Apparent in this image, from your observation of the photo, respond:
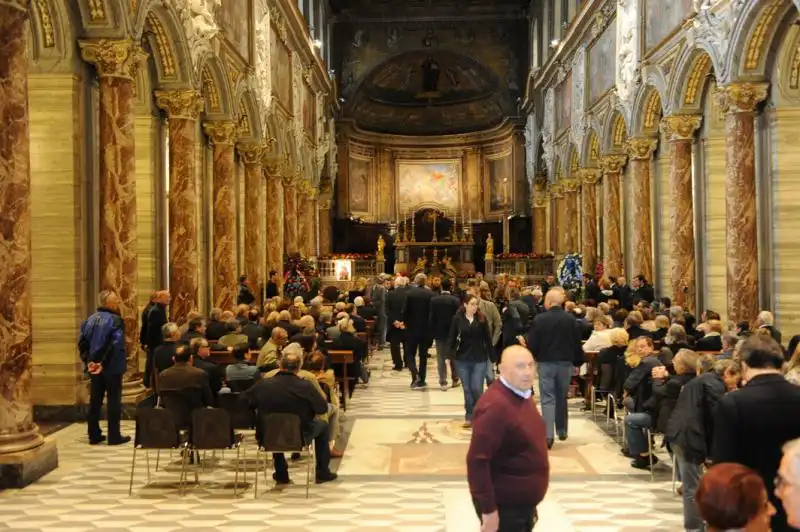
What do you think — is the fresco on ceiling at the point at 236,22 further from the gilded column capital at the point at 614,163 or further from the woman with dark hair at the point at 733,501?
the woman with dark hair at the point at 733,501

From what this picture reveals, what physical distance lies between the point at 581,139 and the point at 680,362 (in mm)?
24640

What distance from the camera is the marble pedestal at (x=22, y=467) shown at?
10047 mm

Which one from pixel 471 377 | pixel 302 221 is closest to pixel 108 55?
pixel 471 377

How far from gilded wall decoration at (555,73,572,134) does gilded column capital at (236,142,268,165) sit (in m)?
13.7

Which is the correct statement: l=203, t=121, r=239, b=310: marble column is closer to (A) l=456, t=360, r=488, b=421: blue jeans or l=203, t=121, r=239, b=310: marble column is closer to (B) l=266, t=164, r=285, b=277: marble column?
(B) l=266, t=164, r=285, b=277: marble column

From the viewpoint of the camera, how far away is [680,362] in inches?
375

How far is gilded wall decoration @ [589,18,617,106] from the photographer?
1127 inches

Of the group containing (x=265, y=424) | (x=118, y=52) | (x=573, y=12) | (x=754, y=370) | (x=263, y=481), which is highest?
(x=573, y=12)

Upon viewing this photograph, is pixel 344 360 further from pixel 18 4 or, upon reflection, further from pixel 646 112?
pixel 646 112

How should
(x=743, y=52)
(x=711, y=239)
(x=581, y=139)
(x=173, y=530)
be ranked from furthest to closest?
(x=581, y=139) → (x=711, y=239) → (x=743, y=52) → (x=173, y=530)

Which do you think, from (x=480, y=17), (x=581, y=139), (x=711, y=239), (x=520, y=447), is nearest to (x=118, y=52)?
(x=520, y=447)

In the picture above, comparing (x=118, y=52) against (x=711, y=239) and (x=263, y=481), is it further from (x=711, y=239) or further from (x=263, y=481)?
(x=711, y=239)

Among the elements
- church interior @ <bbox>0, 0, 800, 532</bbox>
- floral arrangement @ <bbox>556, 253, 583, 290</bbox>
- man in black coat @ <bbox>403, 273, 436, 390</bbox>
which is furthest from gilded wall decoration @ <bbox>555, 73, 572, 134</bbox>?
man in black coat @ <bbox>403, 273, 436, 390</bbox>

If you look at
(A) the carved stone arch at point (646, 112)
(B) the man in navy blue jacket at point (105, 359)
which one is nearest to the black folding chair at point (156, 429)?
(B) the man in navy blue jacket at point (105, 359)
